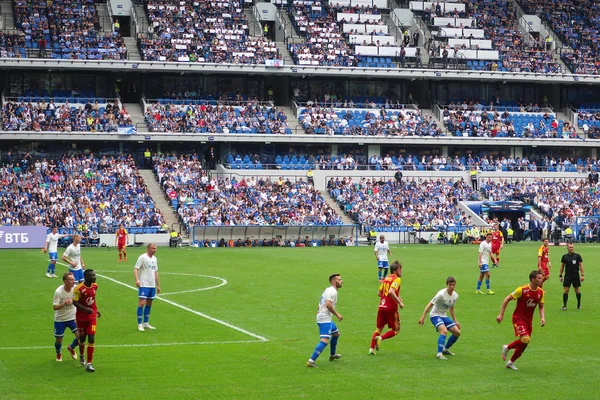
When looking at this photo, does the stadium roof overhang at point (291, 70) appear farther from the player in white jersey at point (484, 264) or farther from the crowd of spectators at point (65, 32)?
the player in white jersey at point (484, 264)

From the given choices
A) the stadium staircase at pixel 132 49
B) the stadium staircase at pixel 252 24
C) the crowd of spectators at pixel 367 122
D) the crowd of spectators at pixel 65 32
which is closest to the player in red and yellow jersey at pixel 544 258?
the crowd of spectators at pixel 367 122

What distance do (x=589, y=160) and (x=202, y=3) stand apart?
37263 mm

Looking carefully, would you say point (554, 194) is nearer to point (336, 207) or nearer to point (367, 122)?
point (367, 122)

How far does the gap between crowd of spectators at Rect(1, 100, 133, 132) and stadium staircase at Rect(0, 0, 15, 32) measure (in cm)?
819

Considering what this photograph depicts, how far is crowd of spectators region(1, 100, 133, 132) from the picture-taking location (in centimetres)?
6800

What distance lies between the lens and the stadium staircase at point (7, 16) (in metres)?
75.1

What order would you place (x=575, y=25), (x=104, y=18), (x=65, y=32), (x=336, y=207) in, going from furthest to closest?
(x=575, y=25), (x=104, y=18), (x=65, y=32), (x=336, y=207)

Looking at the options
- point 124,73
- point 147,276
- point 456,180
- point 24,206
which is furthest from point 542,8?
point 147,276

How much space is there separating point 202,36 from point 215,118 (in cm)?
813

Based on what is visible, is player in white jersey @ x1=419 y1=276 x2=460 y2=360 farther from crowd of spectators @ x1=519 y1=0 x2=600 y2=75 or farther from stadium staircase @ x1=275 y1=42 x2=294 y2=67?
crowd of spectators @ x1=519 y1=0 x2=600 y2=75

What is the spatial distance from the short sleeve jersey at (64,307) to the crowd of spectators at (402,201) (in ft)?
158

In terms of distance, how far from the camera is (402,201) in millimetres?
69250

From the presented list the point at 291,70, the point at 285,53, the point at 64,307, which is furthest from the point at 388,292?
the point at 285,53

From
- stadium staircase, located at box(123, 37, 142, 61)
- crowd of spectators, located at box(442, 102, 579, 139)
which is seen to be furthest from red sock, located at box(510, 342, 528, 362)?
crowd of spectators, located at box(442, 102, 579, 139)
